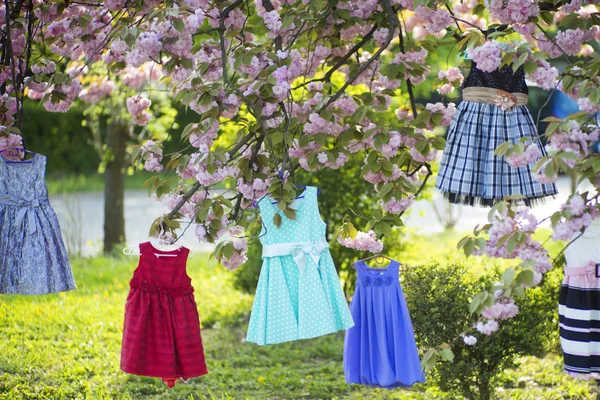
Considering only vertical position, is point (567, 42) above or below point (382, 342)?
above

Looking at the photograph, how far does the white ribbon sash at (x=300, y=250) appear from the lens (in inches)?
111

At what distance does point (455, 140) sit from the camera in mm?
3049

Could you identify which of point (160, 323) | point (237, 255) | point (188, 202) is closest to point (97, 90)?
point (188, 202)

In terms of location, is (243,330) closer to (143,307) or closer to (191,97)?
(143,307)

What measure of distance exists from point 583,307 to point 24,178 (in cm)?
228

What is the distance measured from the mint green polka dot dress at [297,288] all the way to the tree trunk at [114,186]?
4.59 metres

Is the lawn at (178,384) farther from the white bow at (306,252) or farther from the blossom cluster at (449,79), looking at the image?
the blossom cluster at (449,79)

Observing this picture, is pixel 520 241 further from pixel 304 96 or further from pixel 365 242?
pixel 304 96

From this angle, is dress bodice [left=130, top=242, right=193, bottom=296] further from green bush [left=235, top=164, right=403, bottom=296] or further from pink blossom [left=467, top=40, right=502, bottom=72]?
green bush [left=235, top=164, right=403, bottom=296]

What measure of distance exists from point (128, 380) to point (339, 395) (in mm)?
1139

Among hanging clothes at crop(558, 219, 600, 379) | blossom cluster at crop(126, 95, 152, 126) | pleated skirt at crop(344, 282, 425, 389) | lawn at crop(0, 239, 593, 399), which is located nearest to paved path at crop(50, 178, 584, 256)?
lawn at crop(0, 239, 593, 399)

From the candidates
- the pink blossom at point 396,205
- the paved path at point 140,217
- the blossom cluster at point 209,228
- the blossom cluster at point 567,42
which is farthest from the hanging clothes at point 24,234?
the paved path at point 140,217

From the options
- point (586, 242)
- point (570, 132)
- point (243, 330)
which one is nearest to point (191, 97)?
point (570, 132)

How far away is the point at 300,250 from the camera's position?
2.83 meters
